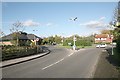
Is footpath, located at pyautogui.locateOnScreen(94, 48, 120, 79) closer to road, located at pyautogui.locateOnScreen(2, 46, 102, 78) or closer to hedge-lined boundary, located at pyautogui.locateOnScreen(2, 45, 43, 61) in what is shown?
road, located at pyautogui.locateOnScreen(2, 46, 102, 78)

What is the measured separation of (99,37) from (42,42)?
150 ft

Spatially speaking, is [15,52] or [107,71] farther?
[15,52]

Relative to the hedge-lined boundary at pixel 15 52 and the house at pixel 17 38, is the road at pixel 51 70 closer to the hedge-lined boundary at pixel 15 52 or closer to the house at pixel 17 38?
the hedge-lined boundary at pixel 15 52

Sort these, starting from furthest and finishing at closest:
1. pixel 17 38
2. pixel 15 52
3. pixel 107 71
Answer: pixel 17 38
pixel 15 52
pixel 107 71

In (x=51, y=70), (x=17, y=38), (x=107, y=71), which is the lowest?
(x=51, y=70)

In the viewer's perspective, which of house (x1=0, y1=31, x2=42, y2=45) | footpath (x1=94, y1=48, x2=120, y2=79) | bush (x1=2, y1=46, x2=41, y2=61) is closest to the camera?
footpath (x1=94, y1=48, x2=120, y2=79)

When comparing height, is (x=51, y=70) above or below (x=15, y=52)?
below

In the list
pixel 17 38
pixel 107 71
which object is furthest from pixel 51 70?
pixel 17 38

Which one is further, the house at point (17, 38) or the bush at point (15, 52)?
the house at point (17, 38)

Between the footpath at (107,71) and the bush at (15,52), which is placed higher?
the bush at (15,52)

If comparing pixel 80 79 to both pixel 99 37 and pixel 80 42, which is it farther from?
pixel 99 37

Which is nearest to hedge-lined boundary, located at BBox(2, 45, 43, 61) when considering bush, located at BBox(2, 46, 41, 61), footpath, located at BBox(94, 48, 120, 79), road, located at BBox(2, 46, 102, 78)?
bush, located at BBox(2, 46, 41, 61)

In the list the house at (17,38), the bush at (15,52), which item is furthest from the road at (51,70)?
the house at (17,38)

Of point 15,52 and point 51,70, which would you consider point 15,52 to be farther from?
point 51,70
